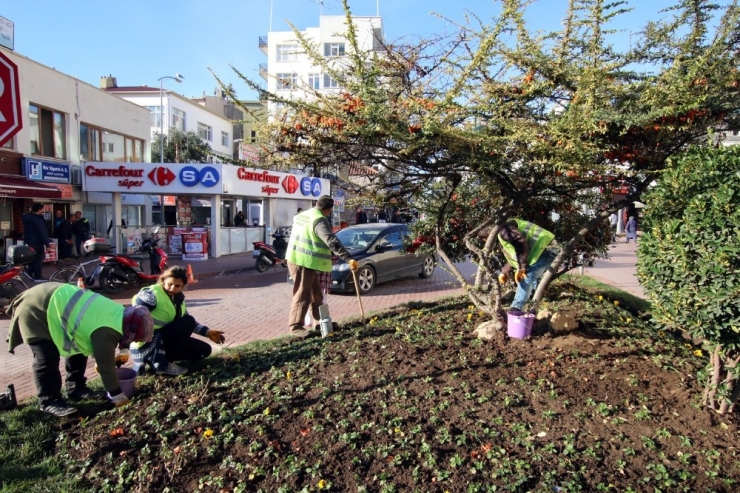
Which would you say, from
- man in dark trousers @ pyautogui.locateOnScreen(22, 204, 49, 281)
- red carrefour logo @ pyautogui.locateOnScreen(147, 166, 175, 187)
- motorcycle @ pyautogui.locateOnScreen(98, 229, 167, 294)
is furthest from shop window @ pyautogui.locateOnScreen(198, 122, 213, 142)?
motorcycle @ pyautogui.locateOnScreen(98, 229, 167, 294)

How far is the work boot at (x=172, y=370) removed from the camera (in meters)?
4.55

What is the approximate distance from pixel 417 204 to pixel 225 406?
3.93 meters

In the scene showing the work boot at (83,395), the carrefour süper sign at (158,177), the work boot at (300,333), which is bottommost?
the work boot at (83,395)

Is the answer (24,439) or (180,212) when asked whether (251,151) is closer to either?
(24,439)

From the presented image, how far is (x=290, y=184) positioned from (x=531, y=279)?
16.3m

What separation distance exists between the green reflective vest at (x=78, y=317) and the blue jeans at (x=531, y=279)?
3806 millimetres

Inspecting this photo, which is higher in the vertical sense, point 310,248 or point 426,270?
point 310,248

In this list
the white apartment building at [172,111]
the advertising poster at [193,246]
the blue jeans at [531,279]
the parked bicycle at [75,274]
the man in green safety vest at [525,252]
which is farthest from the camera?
the white apartment building at [172,111]

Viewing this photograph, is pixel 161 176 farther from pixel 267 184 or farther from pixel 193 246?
pixel 267 184

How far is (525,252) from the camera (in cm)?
566

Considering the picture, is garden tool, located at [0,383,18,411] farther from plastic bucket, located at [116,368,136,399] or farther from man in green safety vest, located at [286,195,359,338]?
man in green safety vest, located at [286,195,359,338]

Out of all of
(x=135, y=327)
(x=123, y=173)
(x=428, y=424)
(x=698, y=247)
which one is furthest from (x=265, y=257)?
(x=698, y=247)

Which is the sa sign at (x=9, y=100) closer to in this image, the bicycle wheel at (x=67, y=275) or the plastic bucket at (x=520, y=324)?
the plastic bucket at (x=520, y=324)

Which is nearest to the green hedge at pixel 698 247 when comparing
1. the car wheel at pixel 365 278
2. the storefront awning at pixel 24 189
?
the car wheel at pixel 365 278
